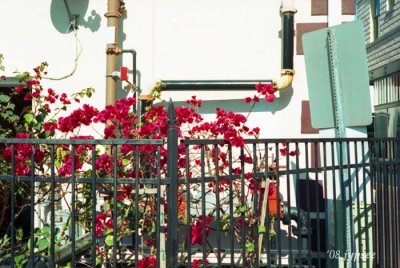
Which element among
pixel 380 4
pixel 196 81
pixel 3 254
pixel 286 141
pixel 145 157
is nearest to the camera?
pixel 286 141

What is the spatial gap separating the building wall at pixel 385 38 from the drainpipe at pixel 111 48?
284 inches

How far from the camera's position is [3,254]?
4.66 metres

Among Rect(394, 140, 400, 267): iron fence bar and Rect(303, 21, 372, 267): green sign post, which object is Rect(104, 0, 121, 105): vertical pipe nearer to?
Rect(303, 21, 372, 267): green sign post

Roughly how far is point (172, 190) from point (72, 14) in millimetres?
3995

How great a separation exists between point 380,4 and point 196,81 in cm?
924

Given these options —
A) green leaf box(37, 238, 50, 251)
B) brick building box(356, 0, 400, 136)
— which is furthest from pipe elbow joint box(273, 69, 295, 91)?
green leaf box(37, 238, 50, 251)

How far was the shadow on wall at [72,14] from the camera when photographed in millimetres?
6547

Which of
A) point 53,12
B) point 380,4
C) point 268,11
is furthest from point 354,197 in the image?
point 380,4

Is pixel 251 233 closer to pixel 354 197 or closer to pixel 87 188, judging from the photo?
pixel 354 197

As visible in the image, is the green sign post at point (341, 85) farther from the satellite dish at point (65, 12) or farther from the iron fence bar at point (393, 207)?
the satellite dish at point (65, 12)

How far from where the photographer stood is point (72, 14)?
21.5 feet

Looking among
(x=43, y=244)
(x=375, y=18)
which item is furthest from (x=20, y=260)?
(x=375, y=18)

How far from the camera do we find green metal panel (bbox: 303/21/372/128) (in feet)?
13.6

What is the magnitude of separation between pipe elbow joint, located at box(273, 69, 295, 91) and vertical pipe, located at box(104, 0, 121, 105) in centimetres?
186
